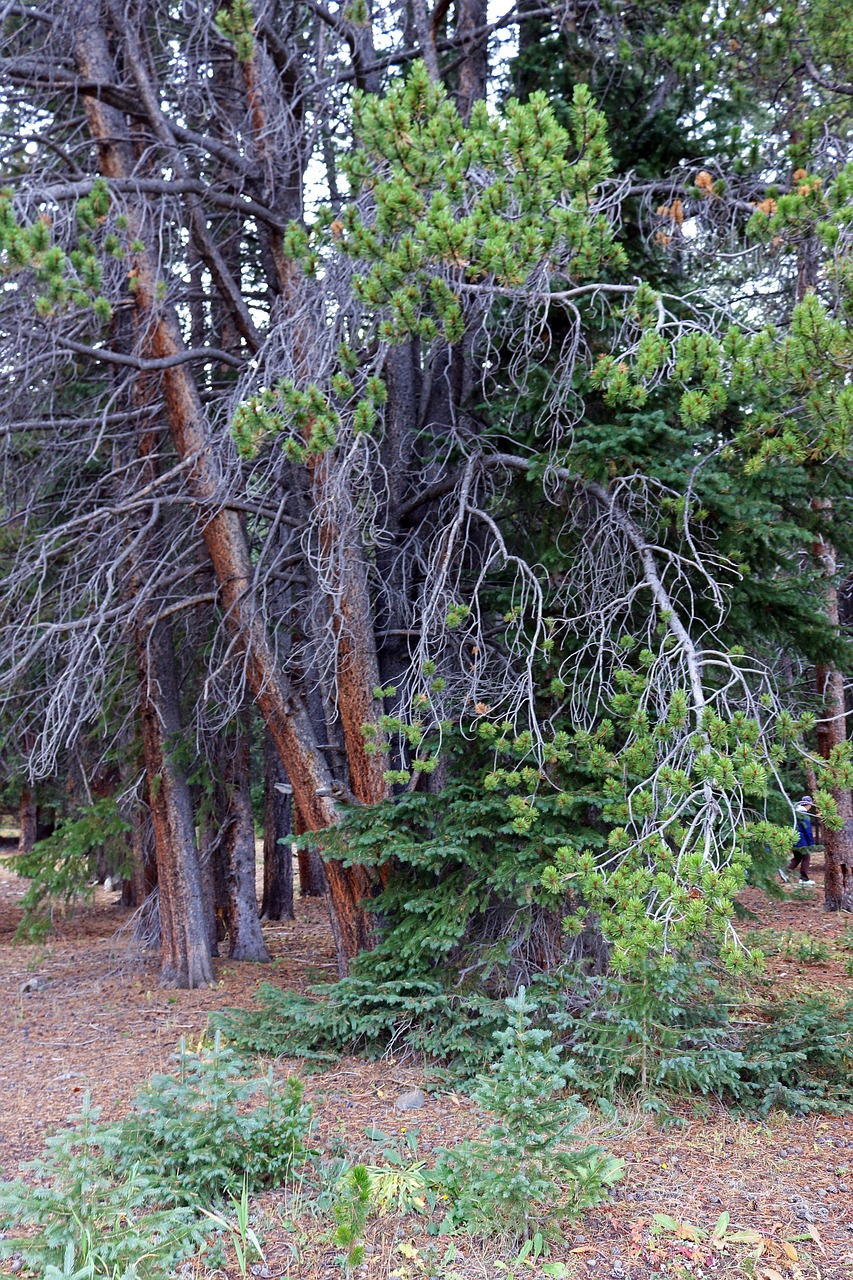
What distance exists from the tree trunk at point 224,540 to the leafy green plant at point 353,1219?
2.90 meters

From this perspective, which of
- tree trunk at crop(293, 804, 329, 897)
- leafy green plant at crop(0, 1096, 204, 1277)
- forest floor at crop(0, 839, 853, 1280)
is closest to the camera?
leafy green plant at crop(0, 1096, 204, 1277)

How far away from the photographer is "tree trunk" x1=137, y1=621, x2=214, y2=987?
810 cm

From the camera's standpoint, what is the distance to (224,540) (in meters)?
6.88

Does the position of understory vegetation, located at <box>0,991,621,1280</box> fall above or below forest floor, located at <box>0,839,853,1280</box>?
above

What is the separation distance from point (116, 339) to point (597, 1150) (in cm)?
664

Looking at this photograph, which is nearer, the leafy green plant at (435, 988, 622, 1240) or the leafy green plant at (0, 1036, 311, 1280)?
the leafy green plant at (0, 1036, 311, 1280)

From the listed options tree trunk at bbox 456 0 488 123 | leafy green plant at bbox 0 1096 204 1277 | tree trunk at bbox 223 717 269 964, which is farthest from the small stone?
tree trunk at bbox 456 0 488 123

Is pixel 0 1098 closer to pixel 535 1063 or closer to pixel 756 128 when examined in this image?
pixel 535 1063

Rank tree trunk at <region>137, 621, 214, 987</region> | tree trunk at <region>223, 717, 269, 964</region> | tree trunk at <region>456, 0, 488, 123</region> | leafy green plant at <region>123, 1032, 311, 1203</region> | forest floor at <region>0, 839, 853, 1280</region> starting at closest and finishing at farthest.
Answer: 1. forest floor at <region>0, 839, 853, 1280</region>
2. leafy green plant at <region>123, 1032, 311, 1203</region>
3. tree trunk at <region>456, 0, 488, 123</region>
4. tree trunk at <region>137, 621, 214, 987</region>
5. tree trunk at <region>223, 717, 269, 964</region>

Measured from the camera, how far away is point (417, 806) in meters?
5.89

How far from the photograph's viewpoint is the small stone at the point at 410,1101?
503 centimetres

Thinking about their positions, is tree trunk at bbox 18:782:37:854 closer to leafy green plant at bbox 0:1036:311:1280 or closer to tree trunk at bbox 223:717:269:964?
tree trunk at bbox 223:717:269:964

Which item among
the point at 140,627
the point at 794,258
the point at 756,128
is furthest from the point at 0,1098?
the point at 756,128

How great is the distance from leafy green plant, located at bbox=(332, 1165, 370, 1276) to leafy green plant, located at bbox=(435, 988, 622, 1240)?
0.36m
